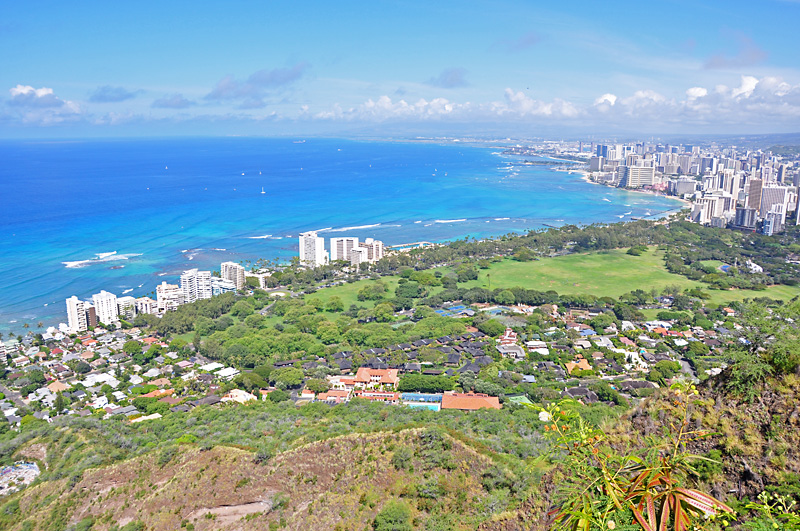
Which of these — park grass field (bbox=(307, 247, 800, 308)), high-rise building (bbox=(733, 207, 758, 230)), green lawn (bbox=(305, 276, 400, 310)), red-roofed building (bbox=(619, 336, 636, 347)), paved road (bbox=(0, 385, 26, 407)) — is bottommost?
paved road (bbox=(0, 385, 26, 407))

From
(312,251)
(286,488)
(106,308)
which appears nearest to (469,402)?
(286,488)

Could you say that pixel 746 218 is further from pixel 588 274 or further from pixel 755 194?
pixel 588 274

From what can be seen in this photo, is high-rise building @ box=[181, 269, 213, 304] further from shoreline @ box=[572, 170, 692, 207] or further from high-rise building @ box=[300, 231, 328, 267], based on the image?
shoreline @ box=[572, 170, 692, 207]

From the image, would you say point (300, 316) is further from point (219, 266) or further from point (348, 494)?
point (348, 494)

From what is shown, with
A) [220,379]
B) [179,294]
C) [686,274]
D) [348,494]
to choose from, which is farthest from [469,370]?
[686,274]

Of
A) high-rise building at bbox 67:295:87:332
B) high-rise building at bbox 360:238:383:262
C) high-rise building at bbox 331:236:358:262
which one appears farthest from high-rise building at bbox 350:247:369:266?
high-rise building at bbox 67:295:87:332

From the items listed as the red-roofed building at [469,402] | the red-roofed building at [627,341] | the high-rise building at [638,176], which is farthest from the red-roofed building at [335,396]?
the high-rise building at [638,176]
